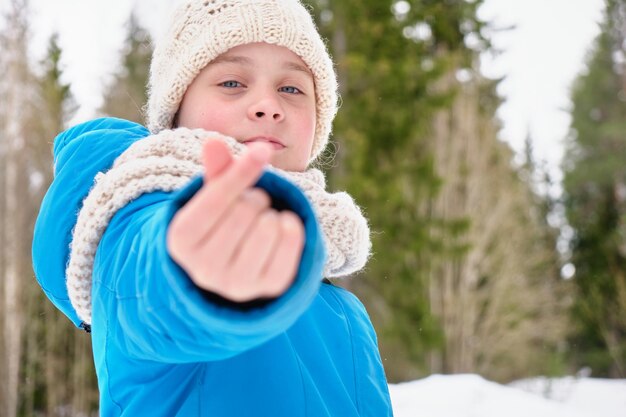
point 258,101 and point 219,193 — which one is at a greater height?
point 258,101

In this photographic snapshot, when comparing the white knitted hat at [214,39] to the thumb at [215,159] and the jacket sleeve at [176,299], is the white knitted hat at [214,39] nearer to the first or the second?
the jacket sleeve at [176,299]

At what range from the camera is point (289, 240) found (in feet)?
1.72

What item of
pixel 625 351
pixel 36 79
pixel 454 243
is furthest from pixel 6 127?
pixel 625 351

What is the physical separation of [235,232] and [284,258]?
0.16 ft

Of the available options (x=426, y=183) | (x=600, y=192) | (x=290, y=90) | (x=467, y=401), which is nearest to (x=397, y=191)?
(x=426, y=183)

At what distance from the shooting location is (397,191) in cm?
993

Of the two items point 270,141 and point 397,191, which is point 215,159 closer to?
point 270,141

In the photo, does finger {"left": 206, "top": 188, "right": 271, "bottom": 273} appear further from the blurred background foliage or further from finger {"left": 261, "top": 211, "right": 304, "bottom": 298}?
the blurred background foliage

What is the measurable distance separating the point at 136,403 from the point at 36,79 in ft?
31.1

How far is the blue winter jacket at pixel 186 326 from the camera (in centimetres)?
58

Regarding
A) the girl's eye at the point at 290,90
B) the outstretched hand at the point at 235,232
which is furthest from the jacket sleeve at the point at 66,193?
the outstretched hand at the point at 235,232

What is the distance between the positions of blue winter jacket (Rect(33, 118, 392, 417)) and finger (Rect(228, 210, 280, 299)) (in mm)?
46

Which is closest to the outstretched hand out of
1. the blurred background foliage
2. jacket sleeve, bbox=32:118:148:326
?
jacket sleeve, bbox=32:118:148:326

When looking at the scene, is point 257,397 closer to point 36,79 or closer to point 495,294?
point 36,79
